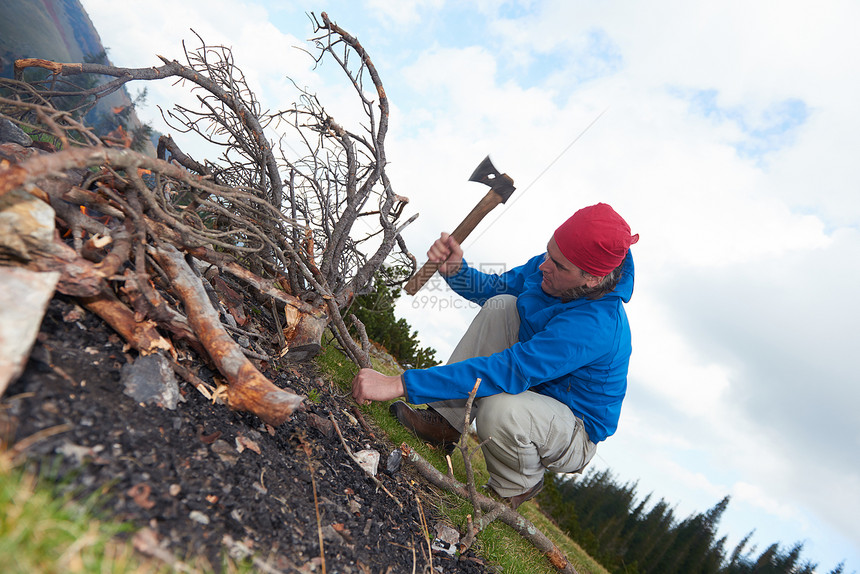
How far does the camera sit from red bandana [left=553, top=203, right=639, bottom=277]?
3102 mm

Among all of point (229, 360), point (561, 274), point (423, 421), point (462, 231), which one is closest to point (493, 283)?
point (462, 231)

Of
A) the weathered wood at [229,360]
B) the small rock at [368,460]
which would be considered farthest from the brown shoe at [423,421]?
the weathered wood at [229,360]

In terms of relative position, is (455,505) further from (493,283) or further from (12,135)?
(12,135)

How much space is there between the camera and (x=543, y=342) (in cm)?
299

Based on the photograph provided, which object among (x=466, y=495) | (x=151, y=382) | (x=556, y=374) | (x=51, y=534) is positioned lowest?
(x=51, y=534)

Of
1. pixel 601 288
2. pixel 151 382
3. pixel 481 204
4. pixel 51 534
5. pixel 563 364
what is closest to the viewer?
pixel 51 534

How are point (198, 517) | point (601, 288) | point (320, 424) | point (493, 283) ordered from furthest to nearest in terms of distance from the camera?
point (493, 283)
point (601, 288)
point (320, 424)
point (198, 517)

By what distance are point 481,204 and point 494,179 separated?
0.23 metres

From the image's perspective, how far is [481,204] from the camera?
12.4ft

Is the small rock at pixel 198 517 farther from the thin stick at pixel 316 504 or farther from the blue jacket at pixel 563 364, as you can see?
the blue jacket at pixel 563 364

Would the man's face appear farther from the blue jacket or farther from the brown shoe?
the brown shoe

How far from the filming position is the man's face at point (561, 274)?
326cm

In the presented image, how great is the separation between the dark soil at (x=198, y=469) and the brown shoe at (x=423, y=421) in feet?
4.67

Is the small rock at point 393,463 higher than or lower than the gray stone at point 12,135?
higher
